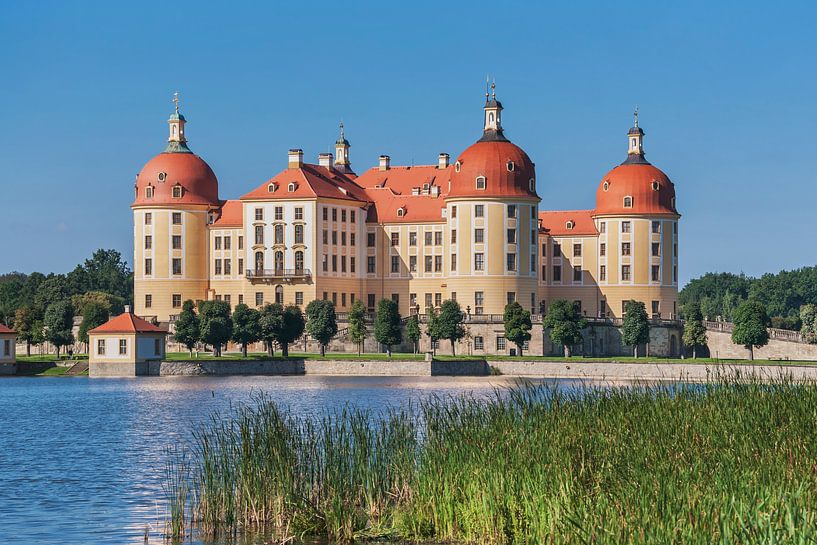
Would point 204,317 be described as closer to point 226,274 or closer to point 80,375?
point 80,375

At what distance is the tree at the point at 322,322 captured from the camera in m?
96.2

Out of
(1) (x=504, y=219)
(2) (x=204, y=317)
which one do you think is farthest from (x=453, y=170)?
(2) (x=204, y=317)

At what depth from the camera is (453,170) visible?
349 ft

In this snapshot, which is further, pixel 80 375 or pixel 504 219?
pixel 504 219

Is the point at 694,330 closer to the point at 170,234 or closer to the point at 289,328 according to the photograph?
the point at 289,328

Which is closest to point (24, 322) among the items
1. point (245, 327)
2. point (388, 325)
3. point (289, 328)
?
point (245, 327)

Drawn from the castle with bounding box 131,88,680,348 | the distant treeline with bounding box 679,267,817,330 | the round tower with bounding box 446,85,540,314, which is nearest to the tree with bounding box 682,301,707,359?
the castle with bounding box 131,88,680,348

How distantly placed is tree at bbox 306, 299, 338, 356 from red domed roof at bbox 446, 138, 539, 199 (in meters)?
13.6

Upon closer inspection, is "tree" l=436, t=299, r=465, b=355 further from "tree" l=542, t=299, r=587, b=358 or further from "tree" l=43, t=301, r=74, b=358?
"tree" l=43, t=301, r=74, b=358

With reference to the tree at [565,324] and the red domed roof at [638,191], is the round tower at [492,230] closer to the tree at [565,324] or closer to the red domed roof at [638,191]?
the tree at [565,324]

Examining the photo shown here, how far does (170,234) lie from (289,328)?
19.5 m

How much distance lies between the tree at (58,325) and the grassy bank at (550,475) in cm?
7791

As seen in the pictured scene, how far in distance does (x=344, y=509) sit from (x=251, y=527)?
66.4 inches

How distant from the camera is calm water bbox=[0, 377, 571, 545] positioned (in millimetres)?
27547
